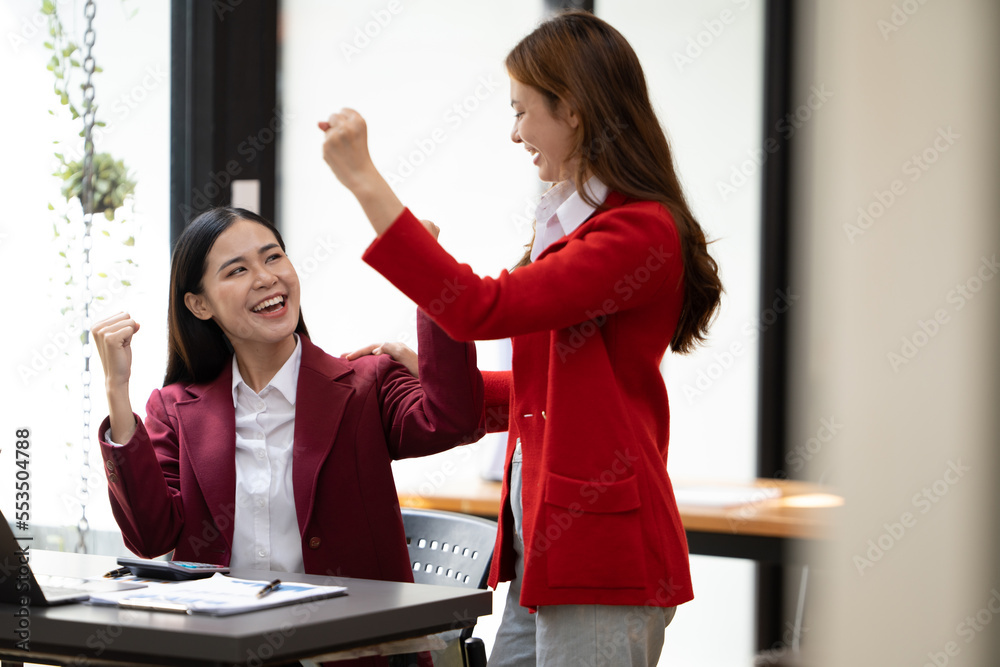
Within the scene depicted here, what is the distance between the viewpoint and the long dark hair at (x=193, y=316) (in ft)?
6.18

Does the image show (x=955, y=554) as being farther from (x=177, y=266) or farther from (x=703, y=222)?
(x=703, y=222)

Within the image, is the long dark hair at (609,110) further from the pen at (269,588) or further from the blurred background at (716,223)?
the pen at (269,588)

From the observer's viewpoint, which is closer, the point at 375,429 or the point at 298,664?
the point at 298,664

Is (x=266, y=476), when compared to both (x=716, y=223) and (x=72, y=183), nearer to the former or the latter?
(x=72, y=183)

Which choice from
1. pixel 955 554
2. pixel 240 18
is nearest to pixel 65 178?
pixel 240 18

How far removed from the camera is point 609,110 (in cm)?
134

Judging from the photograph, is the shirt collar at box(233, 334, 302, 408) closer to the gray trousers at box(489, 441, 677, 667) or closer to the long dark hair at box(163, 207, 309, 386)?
the long dark hair at box(163, 207, 309, 386)

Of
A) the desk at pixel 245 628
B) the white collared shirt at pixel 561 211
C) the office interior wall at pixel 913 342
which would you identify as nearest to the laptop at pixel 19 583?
the desk at pixel 245 628

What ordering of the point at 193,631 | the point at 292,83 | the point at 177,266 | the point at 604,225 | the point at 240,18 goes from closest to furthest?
1. the point at 193,631
2. the point at 604,225
3. the point at 177,266
4. the point at 240,18
5. the point at 292,83

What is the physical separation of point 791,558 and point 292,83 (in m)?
2.17

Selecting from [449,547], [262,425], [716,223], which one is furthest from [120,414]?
[716,223]

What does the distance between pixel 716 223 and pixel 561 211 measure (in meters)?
2.23

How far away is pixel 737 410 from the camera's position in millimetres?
3480

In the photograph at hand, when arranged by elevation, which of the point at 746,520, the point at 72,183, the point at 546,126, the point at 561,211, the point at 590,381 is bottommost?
the point at 746,520
